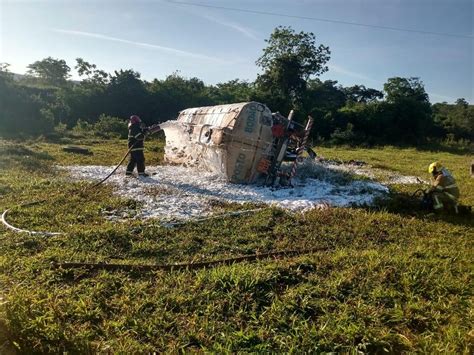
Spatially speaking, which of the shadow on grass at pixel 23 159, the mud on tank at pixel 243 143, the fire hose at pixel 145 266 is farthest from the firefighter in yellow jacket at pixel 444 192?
the shadow on grass at pixel 23 159

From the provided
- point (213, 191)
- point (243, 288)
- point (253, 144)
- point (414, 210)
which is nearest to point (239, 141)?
point (253, 144)

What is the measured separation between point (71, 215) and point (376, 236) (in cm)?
610

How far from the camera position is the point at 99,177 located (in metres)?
12.3

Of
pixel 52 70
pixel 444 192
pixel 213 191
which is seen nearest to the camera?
pixel 444 192

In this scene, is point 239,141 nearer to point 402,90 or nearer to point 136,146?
point 136,146

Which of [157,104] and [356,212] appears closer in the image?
[356,212]

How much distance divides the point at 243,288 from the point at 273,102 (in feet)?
101

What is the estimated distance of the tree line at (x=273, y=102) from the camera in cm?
3012

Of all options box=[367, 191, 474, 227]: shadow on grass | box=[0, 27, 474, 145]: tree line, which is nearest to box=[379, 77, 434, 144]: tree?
box=[0, 27, 474, 145]: tree line

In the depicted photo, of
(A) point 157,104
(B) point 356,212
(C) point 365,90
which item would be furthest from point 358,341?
(C) point 365,90

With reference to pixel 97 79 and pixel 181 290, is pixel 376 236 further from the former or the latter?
pixel 97 79

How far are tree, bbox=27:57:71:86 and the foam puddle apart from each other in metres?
40.0

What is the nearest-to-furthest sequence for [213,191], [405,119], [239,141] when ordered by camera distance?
1. [213,191]
2. [239,141]
3. [405,119]

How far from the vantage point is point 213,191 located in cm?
1077
